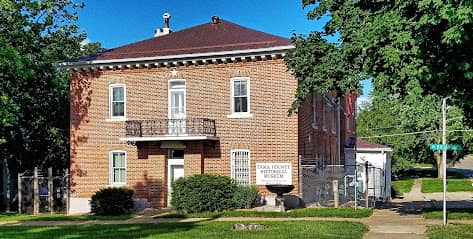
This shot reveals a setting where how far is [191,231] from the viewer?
53.9 ft

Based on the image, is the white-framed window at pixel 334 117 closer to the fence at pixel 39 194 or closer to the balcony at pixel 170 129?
the balcony at pixel 170 129

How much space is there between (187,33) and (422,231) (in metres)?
17.6

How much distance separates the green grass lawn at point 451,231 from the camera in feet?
48.5

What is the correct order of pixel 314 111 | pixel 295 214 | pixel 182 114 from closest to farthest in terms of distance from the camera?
pixel 295 214, pixel 182 114, pixel 314 111

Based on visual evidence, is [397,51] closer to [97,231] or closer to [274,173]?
[97,231]

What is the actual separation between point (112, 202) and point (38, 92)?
10400 millimetres

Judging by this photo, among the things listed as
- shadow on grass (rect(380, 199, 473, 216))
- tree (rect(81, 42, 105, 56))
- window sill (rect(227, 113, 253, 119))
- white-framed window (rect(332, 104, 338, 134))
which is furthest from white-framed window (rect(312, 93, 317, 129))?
tree (rect(81, 42, 105, 56))

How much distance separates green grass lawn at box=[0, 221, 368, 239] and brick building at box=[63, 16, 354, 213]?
19.8 feet

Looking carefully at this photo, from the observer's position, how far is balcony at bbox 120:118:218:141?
84.1 ft

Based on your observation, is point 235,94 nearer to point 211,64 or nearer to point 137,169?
point 211,64

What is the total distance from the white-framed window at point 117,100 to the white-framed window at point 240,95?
18.3 ft

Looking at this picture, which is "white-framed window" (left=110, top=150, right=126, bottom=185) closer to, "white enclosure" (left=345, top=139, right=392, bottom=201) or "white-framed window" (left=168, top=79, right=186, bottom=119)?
"white-framed window" (left=168, top=79, right=186, bottom=119)

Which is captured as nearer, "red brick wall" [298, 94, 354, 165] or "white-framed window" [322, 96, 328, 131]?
"red brick wall" [298, 94, 354, 165]

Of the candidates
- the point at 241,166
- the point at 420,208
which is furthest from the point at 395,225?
the point at 241,166
